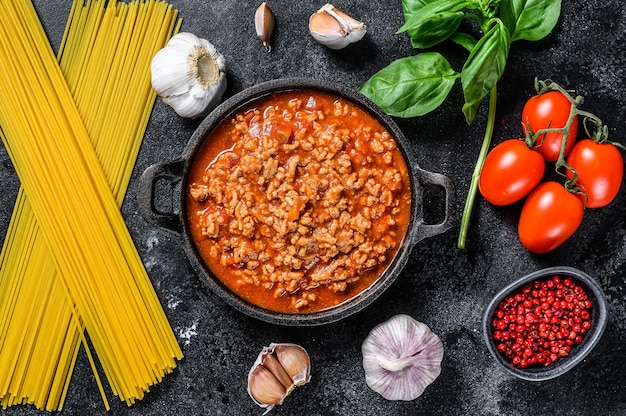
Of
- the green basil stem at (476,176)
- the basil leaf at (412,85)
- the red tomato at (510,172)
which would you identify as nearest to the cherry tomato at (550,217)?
the red tomato at (510,172)

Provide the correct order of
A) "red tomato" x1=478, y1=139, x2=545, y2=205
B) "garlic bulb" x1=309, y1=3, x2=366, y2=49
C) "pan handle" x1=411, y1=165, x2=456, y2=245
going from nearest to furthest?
"pan handle" x1=411, y1=165, x2=456, y2=245
"red tomato" x1=478, y1=139, x2=545, y2=205
"garlic bulb" x1=309, y1=3, x2=366, y2=49

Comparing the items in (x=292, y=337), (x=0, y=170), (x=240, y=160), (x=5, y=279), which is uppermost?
(x=240, y=160)

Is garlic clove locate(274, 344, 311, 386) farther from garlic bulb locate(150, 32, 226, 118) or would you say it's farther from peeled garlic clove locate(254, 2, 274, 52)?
peeled garlic clove locate(254, 2, 274, 52)

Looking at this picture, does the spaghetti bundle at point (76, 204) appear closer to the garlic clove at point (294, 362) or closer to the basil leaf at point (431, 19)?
the garlic clove at point (294, 362)

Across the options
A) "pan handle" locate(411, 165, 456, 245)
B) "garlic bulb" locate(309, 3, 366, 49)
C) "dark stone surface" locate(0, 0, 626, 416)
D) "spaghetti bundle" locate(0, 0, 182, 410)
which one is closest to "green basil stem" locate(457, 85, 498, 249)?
"dark stone surface" locate(0, 0, 626, 416)

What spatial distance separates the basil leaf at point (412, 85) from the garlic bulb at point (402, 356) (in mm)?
731

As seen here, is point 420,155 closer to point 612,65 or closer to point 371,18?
point 371,18

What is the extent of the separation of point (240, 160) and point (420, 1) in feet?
2.73

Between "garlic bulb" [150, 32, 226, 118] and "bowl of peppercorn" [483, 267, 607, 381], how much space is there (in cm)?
123

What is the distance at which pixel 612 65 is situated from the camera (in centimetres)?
254

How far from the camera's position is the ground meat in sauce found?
2.22 m

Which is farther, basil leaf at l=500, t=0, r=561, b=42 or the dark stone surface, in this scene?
the dark stone surface

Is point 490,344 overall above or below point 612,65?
below

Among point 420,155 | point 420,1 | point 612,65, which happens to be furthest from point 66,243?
point 612,65
